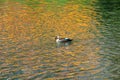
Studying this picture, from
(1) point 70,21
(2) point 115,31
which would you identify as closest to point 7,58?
(2) point 115,31

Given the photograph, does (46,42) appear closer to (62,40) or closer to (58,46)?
(58,46)

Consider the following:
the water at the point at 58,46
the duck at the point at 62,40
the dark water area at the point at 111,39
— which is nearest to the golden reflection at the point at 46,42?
the water at the point at 58,46

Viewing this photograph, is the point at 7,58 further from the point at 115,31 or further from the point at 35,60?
the point at 115,31

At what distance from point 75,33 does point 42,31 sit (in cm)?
577

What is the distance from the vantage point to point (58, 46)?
47.6m

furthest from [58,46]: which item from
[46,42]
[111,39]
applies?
[111,39]

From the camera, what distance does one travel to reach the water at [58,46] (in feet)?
119

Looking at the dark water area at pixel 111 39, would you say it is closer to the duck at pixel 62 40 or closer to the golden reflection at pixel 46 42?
the golden reflection at pixel 46 42

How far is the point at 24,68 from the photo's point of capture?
37.6m

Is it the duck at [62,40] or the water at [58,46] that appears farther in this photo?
the duck at [62,40]

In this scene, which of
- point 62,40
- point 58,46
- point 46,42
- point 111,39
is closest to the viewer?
point 58,46

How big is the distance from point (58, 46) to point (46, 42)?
2234 millimetres

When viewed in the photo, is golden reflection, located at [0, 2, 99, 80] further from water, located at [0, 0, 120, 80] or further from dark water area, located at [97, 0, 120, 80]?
dark water area, located at [97, 0, 120, 80]

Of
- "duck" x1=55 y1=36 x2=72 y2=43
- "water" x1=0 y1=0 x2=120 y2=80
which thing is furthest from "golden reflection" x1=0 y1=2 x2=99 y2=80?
"duck" x1=55 y1=36 x2=72 y2=43
